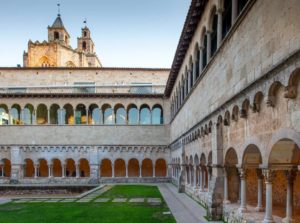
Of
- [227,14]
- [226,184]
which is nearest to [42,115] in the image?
[227,14]

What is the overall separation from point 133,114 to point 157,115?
2457 millimetres

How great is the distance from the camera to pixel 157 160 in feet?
108

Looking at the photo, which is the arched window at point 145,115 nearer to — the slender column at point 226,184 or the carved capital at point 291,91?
the slender column at point 226,184

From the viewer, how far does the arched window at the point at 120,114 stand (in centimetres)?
3209

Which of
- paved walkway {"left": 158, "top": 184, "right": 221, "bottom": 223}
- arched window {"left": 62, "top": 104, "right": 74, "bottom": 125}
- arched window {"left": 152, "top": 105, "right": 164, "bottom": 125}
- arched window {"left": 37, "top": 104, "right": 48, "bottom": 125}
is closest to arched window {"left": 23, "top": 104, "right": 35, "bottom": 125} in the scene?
arched window {"left": 37, "top": 104, "right": 48, "bottom": 125}

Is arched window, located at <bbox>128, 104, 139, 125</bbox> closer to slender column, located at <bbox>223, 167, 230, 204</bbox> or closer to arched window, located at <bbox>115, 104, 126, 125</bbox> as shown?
arched window, located at <bbox>115, 104, 126, 125</bbox>

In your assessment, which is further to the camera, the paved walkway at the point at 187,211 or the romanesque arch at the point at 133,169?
the romanesque arch at the point at 133,169

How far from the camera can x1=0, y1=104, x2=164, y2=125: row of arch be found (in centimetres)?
3175

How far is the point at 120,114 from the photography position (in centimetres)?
3247

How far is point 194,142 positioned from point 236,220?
7.39 metres

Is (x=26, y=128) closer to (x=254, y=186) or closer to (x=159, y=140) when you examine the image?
(x=159, y=140)

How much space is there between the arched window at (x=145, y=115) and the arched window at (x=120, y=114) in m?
1.83

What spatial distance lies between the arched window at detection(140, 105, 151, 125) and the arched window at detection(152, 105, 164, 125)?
510mm

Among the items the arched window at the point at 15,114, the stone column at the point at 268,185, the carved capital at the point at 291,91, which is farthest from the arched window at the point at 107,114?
the carved capital at the point at 291,91
